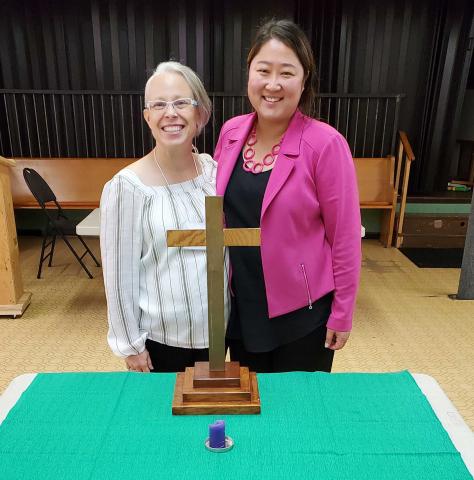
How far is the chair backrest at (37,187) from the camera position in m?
Answer: 3.92

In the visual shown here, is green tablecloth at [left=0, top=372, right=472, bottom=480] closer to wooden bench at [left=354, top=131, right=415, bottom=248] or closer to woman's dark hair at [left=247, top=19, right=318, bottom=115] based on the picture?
woman's dark hair at [left=247, top=19, right=318, bottom=115]

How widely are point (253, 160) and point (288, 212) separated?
203 mm

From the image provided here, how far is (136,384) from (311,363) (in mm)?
577

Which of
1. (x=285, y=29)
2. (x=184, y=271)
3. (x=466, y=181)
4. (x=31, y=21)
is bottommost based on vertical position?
(x=466, y=181)

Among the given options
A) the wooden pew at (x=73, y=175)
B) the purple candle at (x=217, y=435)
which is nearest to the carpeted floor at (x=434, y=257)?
the wooden pew at (x=73, y=175)

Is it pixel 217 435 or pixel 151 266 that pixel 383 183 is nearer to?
pixel 151 266

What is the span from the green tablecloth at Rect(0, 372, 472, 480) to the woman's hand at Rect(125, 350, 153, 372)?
0.26 ft

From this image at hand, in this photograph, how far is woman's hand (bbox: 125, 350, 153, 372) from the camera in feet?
4.43

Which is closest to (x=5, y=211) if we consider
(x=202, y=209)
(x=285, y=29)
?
Answer: (x=202, y=209)

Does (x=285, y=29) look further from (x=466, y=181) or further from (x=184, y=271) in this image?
(x=466, y=181)

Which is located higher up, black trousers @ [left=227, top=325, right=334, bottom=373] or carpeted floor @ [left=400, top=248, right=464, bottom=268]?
black trousers @ [left=227, top=325, right=334, bottom=373]

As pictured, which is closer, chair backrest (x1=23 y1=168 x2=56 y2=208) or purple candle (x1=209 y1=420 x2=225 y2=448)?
purple candle (x1=209 y1=420 x2=225 y2=448)

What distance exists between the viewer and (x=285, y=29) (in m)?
1.23

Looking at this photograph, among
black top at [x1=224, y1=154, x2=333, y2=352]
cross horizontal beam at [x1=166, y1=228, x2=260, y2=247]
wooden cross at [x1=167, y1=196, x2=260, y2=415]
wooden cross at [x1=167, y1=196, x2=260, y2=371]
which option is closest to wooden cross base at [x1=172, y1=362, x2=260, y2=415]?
wooden cross at [x1=167, y1=196, x2=260, y2=415]
